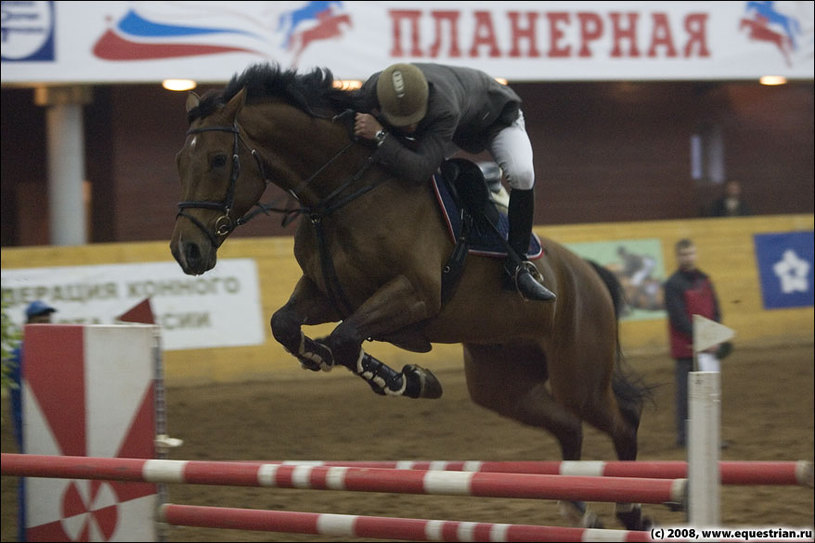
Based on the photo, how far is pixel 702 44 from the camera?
41.1ft

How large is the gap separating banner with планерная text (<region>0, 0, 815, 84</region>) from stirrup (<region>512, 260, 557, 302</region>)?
6.05 meters

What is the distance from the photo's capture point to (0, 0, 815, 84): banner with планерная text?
34.1ft

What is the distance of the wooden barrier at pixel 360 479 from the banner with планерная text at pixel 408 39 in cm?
722

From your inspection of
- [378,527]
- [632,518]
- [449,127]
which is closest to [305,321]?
[449,127]

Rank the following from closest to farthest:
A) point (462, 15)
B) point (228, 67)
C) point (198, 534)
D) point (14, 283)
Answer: point (198, 534) < point (14, 283) < point (228, 67) < point (462, 15)

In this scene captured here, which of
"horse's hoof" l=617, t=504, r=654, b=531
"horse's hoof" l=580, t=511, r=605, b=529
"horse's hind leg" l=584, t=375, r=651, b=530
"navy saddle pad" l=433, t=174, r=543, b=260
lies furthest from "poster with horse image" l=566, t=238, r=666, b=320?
"navy saddle pad" l=433, t=174, r=543, b=260

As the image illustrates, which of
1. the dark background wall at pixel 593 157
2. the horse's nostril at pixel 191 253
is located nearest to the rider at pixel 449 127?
the horse's nostril at pixel 191 253

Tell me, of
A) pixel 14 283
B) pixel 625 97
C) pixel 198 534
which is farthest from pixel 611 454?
pixel 625 97

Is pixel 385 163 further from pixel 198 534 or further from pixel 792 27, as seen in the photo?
pixel 792 27

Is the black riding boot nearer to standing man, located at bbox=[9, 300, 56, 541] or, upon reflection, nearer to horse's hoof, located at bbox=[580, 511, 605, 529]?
horse's hoof, located at bbox=[580, 511, 605, 529]

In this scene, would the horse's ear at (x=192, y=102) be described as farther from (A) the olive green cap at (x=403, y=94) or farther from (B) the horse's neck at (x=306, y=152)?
(A) the olive green cap at (x=403, y=94)

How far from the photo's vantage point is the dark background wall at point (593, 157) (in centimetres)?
1296

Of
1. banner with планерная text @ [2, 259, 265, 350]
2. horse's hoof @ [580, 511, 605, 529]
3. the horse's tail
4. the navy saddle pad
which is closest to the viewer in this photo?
the navy saddle pad

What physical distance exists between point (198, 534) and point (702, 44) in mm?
8994
